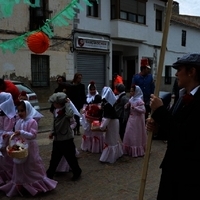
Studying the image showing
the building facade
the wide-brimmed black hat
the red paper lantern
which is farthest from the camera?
the building facade

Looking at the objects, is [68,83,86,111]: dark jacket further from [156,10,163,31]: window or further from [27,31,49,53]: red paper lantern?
[156,10,163,31]: window

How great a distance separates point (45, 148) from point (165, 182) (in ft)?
17.3

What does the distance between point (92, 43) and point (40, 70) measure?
386cm

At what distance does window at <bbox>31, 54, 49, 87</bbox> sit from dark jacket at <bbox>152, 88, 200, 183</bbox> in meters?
15.2

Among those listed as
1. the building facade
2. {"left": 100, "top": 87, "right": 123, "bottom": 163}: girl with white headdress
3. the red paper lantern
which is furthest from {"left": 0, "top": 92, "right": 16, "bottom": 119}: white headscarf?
the building facade

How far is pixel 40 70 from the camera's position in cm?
1772

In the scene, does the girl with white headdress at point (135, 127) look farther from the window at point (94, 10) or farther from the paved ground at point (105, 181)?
the window at point (94, 10)

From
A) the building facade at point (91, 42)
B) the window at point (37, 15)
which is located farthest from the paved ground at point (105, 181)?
the window at point (37, 15)

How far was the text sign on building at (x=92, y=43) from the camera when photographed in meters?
19.2

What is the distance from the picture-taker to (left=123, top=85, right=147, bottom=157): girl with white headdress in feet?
22.8

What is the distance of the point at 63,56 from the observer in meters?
18.5

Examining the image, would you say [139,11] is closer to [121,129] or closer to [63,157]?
[121,129]

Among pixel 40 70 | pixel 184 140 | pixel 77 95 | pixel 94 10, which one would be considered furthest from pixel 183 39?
pixel 184 140

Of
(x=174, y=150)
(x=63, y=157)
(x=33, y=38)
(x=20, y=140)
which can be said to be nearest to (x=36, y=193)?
(x=20, y=140)
